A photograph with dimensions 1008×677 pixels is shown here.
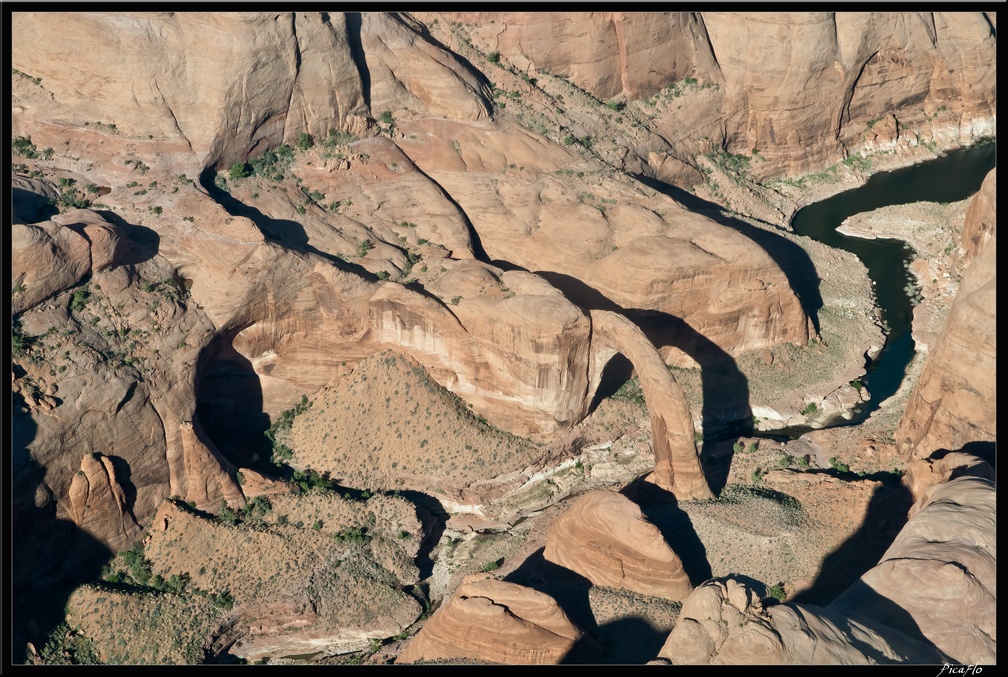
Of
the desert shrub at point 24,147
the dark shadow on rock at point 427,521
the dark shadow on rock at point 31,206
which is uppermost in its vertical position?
the desert shrub at point 24,147

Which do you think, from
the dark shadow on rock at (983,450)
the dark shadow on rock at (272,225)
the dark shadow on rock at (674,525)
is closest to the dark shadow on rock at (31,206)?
the dark shadow on rock at (272,225)

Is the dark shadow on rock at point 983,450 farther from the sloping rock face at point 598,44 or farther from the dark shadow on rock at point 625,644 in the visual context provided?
the sloping rock face at point 598,44

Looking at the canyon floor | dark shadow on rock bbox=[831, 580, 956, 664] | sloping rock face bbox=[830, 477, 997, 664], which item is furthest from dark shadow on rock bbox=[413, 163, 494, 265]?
dark shadow on rock bbox=[831, 580, 956, 664]

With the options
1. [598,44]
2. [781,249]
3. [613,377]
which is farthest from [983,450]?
[598,44]

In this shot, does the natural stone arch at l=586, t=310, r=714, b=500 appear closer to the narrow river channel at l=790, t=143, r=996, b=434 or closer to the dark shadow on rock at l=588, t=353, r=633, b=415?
the dark shadow on rock at l=588, t=353, r=633, b=415

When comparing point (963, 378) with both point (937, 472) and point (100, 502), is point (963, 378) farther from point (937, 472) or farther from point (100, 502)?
point (100, 502)

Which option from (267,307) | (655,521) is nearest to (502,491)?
(655,521)
